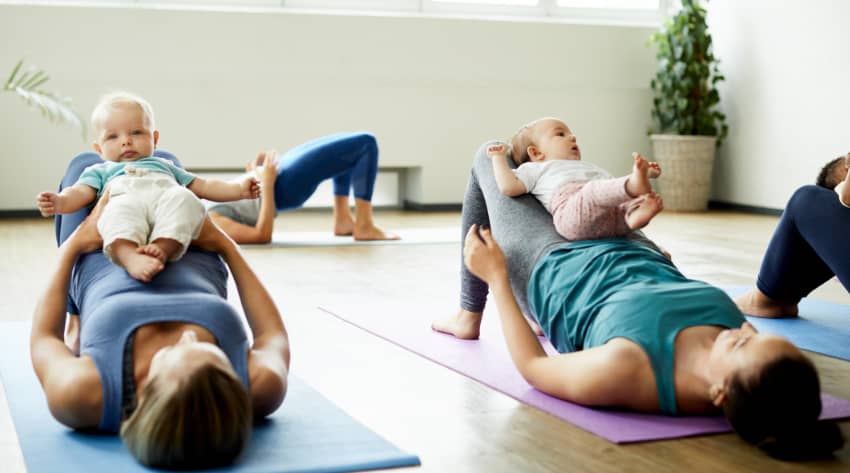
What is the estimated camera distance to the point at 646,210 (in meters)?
2.09

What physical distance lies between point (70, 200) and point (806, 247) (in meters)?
1.98

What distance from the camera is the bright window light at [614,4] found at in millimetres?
7789

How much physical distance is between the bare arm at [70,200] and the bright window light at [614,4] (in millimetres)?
5933

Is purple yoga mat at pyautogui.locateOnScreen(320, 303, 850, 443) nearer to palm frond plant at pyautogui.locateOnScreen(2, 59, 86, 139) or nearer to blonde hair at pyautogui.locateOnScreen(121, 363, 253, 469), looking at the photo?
blonde hair at pyautogui.locateOnScreen(121, 363, 253, 469)

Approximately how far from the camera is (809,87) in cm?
669

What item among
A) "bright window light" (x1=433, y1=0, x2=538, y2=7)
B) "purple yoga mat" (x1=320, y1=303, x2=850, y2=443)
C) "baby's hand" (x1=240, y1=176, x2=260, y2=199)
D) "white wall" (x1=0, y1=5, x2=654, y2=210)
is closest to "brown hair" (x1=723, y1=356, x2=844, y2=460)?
"purple yoga mat" (x1=320, y1=303, x2=850, y2=443)

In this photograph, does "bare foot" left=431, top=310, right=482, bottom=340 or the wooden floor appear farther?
"bare foot" left=431, top=310, right=482, bottom=340

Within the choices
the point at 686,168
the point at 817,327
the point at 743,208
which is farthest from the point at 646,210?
the point at 743,208

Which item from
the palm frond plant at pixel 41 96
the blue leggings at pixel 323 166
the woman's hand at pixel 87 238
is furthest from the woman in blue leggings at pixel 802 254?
the palm frond plant at pixel 41 96

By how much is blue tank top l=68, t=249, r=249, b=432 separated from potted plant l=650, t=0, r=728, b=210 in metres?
5.78

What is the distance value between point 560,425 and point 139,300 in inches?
31.8

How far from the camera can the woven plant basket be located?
7332 millimetres

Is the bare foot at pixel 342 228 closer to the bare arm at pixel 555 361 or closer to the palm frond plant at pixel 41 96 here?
the palm frond plant at pixel 41 96

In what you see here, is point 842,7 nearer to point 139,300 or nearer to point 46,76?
point 46,76
